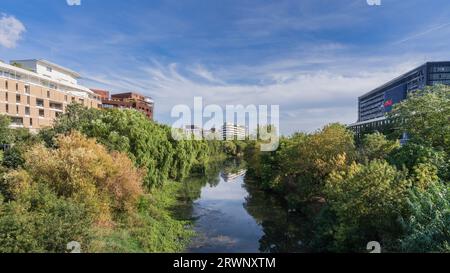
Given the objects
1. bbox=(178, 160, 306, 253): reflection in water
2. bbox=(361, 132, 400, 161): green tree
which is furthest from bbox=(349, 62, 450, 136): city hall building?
bbox=(361, 132, 400, 161): green tree

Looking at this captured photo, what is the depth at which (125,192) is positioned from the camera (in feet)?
45.9

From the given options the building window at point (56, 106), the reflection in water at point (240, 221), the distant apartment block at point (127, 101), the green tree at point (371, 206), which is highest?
the distant apartment block at point (127, 101)

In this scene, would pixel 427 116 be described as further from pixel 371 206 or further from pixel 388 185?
pixel 371 206

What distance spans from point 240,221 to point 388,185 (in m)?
10.9

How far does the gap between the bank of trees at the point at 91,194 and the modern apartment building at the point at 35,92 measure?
53.9ft

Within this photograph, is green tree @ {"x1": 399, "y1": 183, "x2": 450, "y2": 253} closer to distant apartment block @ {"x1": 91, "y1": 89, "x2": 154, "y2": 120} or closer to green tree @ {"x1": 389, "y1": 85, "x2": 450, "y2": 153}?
green tree @ {"x1": 389, "y1": 85, "x2": 450, "y2": 153}

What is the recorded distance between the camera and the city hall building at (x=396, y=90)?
59838 millimetres

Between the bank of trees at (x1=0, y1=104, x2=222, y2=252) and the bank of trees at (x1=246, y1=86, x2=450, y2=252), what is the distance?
743 cm

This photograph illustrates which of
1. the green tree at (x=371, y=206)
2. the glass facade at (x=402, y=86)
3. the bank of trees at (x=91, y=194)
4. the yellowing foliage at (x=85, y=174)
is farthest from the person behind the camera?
the glass facade at (x=402, y=86)

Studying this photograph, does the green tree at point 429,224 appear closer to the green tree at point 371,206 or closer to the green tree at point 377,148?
the green tree at point 371,206

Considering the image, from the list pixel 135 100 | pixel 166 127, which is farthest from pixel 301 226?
pixel 135 100

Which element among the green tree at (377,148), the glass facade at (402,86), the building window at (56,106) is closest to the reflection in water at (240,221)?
the green tree at (377,148)

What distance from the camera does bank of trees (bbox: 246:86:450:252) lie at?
23.4ft
